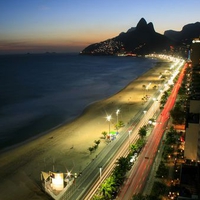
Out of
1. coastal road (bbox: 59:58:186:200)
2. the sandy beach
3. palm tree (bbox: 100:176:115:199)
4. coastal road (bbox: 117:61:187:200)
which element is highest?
palm tree (bbox: 100:176:115:199)

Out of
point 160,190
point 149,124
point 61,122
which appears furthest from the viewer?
point 61,122

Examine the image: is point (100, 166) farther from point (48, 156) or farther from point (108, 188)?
point (48, 156)

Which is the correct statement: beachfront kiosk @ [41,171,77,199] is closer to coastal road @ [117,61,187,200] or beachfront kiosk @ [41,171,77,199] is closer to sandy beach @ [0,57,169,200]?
sandy beach @ [0,57,169,200]

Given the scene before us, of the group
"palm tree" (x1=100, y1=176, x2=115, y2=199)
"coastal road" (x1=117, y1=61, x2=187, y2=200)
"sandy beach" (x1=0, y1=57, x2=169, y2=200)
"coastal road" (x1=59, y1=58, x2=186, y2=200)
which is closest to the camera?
"palm tree" (x1=100, y1=176, x2=115, y2=199)

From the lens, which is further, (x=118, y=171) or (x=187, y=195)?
(x=118, y=171)

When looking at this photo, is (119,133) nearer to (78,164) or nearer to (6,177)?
(78,164)

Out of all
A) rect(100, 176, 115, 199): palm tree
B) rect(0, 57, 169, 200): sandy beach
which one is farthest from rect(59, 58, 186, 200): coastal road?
rect(0, 57, 169, 200): sandy beach

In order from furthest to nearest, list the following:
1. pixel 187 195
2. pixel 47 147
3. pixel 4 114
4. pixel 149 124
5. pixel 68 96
Result: pixel 68 96, pixel 4 114, pixel 149 124, pixel 47 147, pixel 187 195

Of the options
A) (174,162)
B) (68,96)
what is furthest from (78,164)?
(68,96)

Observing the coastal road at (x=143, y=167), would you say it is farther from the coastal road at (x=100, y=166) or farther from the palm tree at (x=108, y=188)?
the coastal road at (x=100, y=166)
